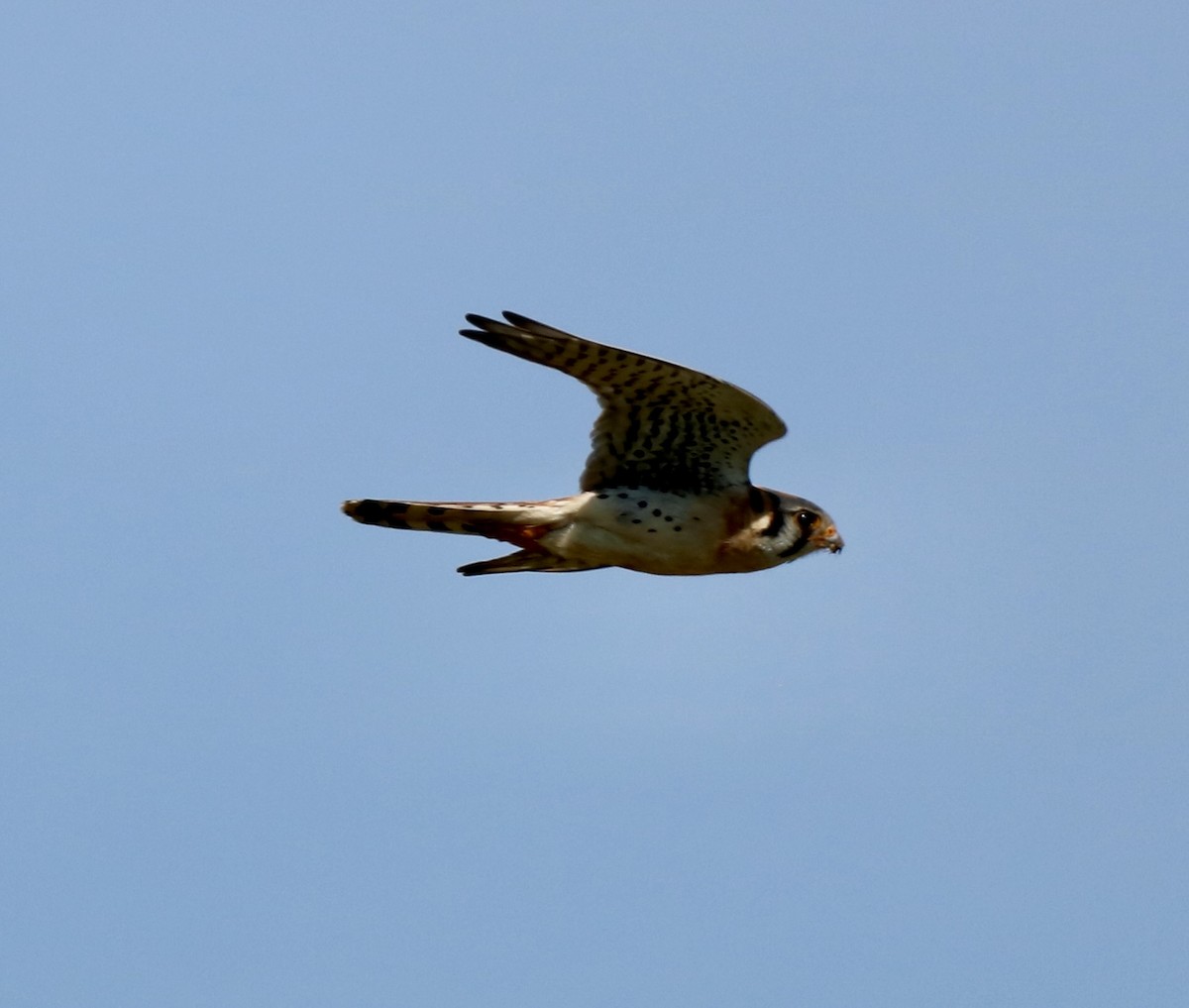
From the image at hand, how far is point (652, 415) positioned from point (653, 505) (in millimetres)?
525

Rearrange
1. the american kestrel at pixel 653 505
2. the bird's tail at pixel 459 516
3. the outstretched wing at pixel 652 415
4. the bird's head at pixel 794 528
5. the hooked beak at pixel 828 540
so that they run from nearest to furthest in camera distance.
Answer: the outstretched wing at pixel 652 415 → the american kestrel at pixel 653 505 → the bird's tail at pixel 459 516 → the bird's head at pixel 794 528 → the hooked beak at pixel 828 540

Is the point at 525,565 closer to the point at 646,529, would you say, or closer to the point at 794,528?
the point at 646,529

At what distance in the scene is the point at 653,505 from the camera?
13.2 m

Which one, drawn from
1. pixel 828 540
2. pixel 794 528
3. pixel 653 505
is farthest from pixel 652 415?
pixel 828 540

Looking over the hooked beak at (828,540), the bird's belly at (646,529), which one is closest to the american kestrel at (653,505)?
the bird's belly at (646,529)

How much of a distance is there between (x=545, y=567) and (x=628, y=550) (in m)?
0.72

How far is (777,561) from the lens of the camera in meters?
13.6

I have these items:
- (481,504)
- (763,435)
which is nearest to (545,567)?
(481,504)

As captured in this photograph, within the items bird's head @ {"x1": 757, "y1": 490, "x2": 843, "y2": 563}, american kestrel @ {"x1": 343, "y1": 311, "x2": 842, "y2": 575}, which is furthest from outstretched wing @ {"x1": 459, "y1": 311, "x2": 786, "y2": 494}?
bird's head @ {"x1": 757, "y1": 490, "x2": 843, "y2": 563}

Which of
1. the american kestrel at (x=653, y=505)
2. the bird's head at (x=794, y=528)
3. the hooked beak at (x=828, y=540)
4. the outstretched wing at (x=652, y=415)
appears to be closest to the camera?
the outstretched wing at (x=652, y=415)

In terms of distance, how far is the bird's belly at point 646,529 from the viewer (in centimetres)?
1314

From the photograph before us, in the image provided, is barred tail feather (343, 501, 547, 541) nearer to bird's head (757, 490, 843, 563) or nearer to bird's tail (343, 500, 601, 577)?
bird's tail (343, 500, 601, 577)

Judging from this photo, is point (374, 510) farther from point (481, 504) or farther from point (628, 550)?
point (628, 550)

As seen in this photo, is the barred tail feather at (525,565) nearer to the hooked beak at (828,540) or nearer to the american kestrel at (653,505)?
the american kestrel at (653,505)
